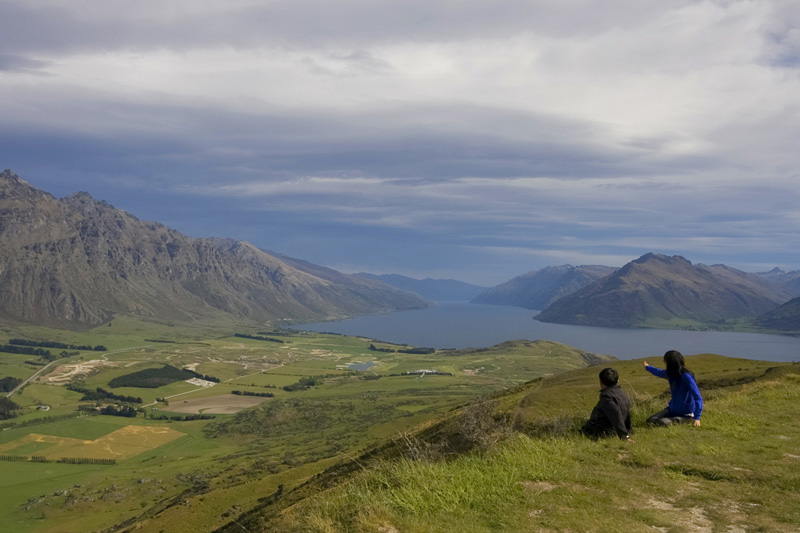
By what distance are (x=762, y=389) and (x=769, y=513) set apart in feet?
60.6

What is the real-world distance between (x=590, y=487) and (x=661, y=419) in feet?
23.7

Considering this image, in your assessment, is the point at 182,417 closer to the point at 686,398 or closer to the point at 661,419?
the point at 661,419

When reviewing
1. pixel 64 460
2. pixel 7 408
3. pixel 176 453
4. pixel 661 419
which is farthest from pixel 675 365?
pixel 7 408

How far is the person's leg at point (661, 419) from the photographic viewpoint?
16719 millimetres

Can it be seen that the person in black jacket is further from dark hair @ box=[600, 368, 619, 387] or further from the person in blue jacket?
the person in blue jacket

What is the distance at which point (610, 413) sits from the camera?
14953 millimetres

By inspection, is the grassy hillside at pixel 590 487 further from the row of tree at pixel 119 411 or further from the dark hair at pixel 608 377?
the row of tree at pixel 119 411

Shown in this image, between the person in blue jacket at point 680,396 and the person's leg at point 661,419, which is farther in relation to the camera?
the person's leg at point 661,419

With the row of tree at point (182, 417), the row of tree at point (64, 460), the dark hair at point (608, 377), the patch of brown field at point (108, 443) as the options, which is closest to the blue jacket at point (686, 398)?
the dark hair at point (608, 377)

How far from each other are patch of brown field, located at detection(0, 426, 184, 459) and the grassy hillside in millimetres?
157471

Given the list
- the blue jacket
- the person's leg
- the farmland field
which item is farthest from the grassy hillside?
the farmland field

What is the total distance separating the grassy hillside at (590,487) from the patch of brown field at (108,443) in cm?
15747

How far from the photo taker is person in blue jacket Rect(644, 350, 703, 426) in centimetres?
1652

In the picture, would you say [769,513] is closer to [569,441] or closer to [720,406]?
[569,441]
